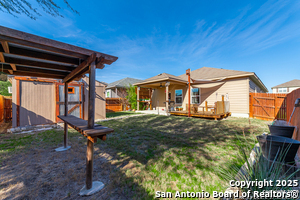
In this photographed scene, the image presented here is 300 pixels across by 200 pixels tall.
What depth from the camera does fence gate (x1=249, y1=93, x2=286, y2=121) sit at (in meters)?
8.41

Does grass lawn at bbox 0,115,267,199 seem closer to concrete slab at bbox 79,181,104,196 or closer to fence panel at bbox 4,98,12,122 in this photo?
concrete slab at bbox 79,181,104,196

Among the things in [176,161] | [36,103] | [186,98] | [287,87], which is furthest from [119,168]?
[287,87]

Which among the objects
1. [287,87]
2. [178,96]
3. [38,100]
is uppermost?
[287,87]

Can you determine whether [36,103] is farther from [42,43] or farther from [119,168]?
[119,168]

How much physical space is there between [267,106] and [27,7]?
520 inches

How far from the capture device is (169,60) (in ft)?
67.1

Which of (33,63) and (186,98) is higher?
(33,63)

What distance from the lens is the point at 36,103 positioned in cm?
673

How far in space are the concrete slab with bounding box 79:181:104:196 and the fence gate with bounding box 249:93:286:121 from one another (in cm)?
1117

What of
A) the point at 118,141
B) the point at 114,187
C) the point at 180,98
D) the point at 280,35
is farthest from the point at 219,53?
the point at 114,187

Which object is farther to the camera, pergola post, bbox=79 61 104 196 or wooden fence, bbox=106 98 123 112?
wooden fence, bbox=106 98 123 112

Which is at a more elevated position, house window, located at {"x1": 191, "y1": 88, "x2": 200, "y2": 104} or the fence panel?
house window, located at {"x1": 191, "y1": 88, "x2": 200, "y2": 104}

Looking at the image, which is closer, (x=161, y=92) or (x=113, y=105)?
(x=161, y=92)

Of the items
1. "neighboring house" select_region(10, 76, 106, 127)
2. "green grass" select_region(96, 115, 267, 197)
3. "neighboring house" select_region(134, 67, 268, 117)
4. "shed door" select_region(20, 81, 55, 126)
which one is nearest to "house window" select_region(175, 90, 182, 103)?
"neighboring house" select_region(134, 67, 268, 117)
